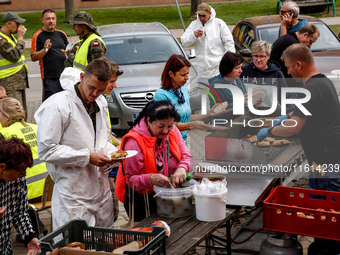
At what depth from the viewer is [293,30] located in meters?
8.59

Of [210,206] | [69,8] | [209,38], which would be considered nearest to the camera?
[210,206]

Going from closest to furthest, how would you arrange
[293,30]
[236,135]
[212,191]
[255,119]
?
[212,191]
[236,135]
[255,119]
[293,30]

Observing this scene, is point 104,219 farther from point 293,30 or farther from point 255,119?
point 293,30

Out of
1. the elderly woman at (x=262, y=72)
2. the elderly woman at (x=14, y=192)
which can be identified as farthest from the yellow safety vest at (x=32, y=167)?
the elderly woman at (x=262, y=72)

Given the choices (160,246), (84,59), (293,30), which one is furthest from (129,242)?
(293,30)

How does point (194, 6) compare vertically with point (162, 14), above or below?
above

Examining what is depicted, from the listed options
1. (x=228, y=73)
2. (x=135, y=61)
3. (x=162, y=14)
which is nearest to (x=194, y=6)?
(x=162, y=14)

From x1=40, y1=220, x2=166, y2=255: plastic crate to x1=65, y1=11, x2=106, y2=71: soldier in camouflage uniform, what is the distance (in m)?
4.21

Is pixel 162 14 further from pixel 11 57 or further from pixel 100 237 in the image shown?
pixel 100 237

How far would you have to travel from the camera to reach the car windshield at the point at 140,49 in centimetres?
1075

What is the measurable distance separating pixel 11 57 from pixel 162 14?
20.6 metres

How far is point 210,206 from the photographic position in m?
4.14

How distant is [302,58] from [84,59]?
3.57 m

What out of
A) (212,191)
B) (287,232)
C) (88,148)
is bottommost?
(287,232)
